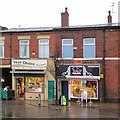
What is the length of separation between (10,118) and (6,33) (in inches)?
642

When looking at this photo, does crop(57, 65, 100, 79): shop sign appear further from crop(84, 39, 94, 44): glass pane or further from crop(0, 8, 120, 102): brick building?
crop(84, 39, 94, 44): glass pane

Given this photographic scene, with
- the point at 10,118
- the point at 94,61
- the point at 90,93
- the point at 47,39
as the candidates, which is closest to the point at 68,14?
the point at 47,39

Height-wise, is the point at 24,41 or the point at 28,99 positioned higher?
the point at 24,41

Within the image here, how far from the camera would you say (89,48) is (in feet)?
102

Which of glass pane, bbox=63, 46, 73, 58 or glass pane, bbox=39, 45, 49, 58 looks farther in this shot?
glass pane, bbox=39, 45, 49, 58

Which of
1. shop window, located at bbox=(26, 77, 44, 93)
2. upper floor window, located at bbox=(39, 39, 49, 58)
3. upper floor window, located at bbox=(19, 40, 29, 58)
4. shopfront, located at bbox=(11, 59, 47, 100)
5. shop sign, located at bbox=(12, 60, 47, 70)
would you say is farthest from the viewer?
upper floor window, located at bbox=(19, 40, 29, 58)

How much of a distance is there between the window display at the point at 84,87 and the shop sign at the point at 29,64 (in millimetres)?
3456

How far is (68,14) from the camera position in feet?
111

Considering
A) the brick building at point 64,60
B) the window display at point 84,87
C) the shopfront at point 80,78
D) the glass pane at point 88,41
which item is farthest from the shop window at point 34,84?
the glass pane at point 88,41

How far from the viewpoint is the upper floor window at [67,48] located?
3162 centimetres

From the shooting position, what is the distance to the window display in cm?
3102

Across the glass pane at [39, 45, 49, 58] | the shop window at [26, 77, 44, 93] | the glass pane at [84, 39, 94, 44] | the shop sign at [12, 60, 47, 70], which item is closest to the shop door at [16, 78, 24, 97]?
the shop window at [26, 77, 44, 93]

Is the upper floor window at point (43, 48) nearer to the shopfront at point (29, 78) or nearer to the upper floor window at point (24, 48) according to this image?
the shopfront at point (29, 78)

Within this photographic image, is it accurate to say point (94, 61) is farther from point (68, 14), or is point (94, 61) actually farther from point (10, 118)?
point (10, 118)
